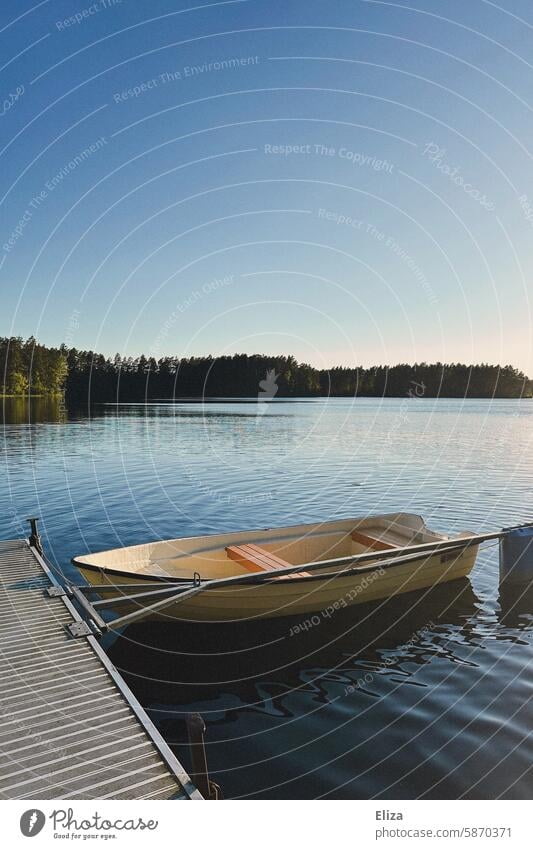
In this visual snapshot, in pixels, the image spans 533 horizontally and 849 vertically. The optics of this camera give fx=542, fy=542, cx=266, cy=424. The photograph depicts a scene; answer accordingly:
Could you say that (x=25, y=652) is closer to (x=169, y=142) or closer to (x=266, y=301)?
(x=169, y=142)

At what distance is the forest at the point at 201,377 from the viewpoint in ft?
387

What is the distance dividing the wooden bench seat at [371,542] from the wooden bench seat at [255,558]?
108 inches

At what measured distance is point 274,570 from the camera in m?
11.2

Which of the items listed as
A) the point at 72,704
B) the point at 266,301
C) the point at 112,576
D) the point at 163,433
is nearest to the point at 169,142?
the point at 266,301

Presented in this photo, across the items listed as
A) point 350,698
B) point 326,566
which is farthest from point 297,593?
point 350,698

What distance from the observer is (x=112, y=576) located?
10648mm

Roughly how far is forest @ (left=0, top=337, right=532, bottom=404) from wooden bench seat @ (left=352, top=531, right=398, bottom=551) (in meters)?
95.6

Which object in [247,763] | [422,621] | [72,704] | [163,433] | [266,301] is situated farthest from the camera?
[163,433]

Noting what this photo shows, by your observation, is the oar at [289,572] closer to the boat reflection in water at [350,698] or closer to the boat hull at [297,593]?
the boat hull at [297,593]

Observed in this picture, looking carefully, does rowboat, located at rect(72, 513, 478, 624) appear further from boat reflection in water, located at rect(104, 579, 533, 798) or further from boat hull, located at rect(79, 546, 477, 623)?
boat reflection in water, located at rect(104, 579, 533, 798)

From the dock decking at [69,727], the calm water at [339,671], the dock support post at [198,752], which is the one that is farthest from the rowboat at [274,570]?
the dock support post at [198,752]

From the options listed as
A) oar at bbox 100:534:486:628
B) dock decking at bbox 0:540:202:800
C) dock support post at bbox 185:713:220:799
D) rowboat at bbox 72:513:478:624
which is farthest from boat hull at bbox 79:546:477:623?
dock support post at bbox 185:713:220:799

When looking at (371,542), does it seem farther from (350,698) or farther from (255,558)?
(350,698)
